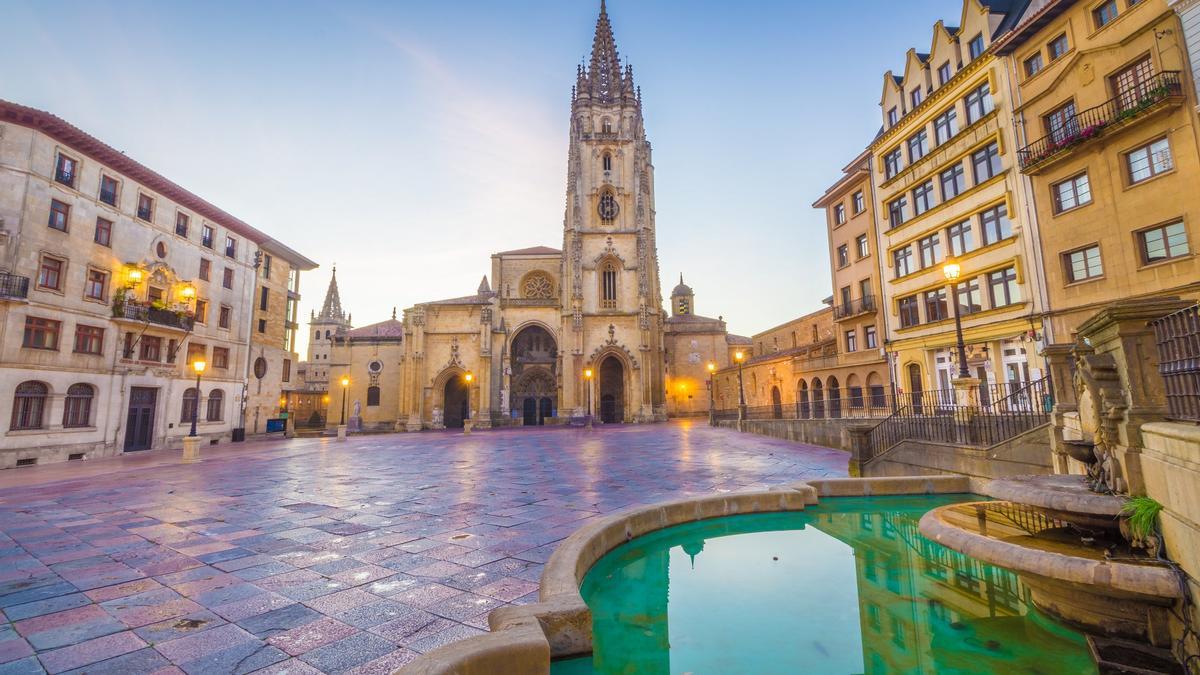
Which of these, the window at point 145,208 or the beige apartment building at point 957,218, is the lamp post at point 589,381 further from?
the window at point 145,208

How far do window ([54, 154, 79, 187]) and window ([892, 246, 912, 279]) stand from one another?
116 feet

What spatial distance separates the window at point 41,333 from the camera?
16.6 meters

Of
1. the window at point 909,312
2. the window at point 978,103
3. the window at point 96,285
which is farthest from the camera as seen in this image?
the window at point 909,312

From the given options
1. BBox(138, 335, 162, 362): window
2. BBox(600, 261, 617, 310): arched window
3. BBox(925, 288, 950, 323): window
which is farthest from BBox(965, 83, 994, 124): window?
BBox(138, 335, 162, 362): window

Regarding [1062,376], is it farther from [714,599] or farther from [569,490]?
[569,490]

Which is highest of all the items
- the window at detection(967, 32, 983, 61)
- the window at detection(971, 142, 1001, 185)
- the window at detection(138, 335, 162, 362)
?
the window at detection(967, 32, 983, 61)

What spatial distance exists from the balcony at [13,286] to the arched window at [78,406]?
12.9 feet

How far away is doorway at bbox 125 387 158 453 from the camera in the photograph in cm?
2041

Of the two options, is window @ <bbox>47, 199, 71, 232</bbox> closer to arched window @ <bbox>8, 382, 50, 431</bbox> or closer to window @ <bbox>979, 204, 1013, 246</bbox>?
arched window @ <bbox>8, 382, 50, 431</bbox>

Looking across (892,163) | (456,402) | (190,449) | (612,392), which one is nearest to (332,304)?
(456,402)

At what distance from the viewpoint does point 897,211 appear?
2295 centimetres

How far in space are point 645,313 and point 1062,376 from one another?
1179 inches

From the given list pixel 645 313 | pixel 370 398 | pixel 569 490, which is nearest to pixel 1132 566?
pixel 569 490

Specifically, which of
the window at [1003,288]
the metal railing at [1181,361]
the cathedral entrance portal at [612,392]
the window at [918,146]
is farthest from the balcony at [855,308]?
the metal railing at [1181,361]
